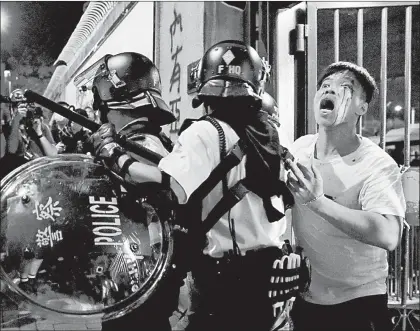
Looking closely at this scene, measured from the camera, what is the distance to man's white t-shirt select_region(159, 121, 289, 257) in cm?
178

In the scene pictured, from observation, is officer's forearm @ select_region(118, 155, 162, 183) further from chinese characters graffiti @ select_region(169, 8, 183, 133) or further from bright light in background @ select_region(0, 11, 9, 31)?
bright light in background @ select_region(0, 11, 9, 31)

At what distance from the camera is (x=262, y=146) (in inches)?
73.5

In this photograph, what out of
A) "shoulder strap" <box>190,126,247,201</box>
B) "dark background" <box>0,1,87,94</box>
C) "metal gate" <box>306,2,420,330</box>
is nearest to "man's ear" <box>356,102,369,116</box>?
"metal gate" <box>306,2,420,330</box>

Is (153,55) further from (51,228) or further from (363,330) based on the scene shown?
(363,330)

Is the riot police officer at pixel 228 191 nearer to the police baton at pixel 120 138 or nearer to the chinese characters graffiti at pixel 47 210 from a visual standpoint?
the police baton at pixel 120 138

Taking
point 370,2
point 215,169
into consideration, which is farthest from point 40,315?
point 370,2

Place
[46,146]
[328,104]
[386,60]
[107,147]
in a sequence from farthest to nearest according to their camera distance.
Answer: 1. [46,146]
2. [386,60]
3. [328,104]
4. [107,147]

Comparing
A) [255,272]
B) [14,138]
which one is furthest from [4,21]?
[255,272]

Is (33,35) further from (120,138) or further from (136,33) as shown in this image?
(120,138)

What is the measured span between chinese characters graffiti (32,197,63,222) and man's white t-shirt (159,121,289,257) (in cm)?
47

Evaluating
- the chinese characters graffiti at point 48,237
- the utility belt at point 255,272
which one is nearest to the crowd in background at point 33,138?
the chinese characters graffiti at point 48,237

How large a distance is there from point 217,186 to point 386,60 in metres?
2.13

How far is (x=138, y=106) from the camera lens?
2.33 m

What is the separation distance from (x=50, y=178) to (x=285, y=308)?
3.77 feet
